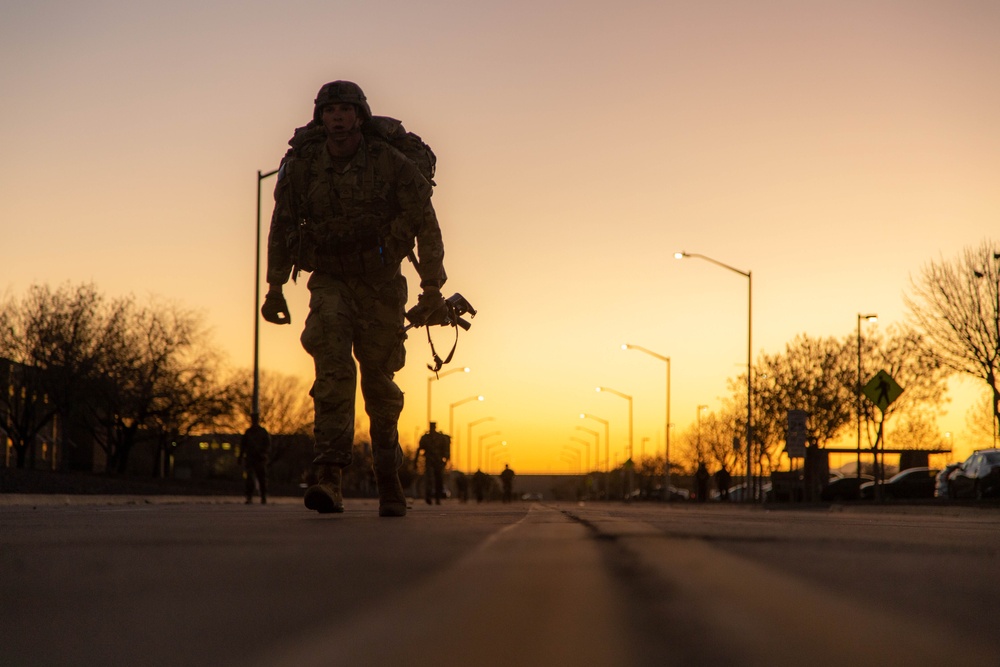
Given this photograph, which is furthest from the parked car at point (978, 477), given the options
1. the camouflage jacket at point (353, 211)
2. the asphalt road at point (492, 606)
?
the asphalt road at point (492, 606)

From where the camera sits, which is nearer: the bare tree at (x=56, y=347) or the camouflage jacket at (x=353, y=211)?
the camouflage jacket at (x=353, y=211)

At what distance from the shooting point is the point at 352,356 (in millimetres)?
6926

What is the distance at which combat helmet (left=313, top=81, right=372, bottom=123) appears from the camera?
272 inches

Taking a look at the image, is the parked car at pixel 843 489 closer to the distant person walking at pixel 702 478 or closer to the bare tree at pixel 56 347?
the distant person walking at pixel 702 478

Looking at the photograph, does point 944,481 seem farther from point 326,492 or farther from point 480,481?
point 326,492

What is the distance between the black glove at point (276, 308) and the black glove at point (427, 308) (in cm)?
76

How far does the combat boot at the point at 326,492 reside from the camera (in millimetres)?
6301

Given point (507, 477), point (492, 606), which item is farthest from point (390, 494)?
point (507, 477)

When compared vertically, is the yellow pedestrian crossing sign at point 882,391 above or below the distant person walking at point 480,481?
above

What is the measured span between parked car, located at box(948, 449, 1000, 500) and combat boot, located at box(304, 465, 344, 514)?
105ft

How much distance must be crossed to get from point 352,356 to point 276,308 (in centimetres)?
76

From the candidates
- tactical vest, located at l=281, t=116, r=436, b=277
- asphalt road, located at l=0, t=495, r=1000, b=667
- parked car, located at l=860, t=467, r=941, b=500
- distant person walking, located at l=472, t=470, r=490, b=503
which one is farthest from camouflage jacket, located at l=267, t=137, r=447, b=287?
distant person walking, located at l=472, t=470, r=490, b=503

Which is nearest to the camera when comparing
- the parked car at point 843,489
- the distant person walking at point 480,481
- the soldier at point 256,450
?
the soldier at point 256,450

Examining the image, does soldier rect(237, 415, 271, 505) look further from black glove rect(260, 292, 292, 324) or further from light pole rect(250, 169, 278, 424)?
black glove rect(260, 292, 292, 324)
